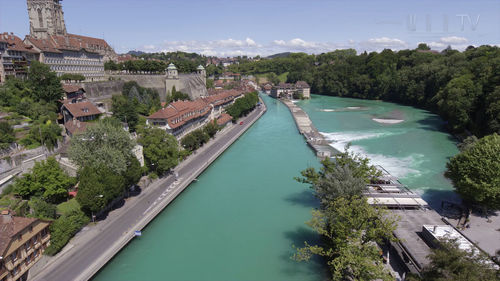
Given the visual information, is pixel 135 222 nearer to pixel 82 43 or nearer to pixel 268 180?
pixel 268 180

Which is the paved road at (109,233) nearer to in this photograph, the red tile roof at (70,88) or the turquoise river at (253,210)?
the turquoise river at (253,210)

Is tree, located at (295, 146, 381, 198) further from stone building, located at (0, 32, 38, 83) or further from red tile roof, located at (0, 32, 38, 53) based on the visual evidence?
red tile roof, located at (0, 32, 38, 53)

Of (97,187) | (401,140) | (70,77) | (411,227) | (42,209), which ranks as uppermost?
(70,77)

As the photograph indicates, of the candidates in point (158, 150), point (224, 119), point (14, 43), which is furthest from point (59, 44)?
point (158, 150)

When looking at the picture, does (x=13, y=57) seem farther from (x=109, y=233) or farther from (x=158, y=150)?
(x=109, y=233)

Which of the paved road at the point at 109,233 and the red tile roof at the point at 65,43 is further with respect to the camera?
the red tile roof at the point at 65,43

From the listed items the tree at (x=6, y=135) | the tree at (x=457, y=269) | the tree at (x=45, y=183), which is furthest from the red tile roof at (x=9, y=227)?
the tree at (x=457, y=269)
